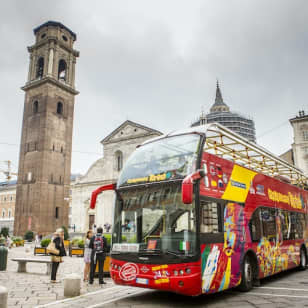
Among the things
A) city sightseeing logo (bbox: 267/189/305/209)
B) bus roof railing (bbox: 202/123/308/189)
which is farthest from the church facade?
bus roof railing (bbox: 202/123/308/189)

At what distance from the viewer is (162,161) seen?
19.4 feet

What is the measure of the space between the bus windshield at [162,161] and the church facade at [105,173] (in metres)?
27.5

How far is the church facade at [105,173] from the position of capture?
34.6m

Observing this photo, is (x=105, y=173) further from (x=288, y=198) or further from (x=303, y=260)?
(x=288, y=198)

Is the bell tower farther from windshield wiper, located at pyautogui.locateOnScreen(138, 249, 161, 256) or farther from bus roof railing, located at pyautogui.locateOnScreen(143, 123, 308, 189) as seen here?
windshield wiper, located at pyautogui.locateOnScreen(138, 249, 161, 256)

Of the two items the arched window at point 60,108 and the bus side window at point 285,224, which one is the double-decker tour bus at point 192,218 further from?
the arched window at point 60,108

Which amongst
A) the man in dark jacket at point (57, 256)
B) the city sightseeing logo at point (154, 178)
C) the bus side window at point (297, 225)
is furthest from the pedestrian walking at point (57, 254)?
the bus side window at point (297, 225)

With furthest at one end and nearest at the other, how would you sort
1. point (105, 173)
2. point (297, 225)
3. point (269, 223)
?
point (105, 173) < point (297, 225) < point (269, 223)

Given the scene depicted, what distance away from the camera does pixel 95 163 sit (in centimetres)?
3750

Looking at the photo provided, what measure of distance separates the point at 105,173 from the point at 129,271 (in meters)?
31.1

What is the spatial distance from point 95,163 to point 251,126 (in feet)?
91.3

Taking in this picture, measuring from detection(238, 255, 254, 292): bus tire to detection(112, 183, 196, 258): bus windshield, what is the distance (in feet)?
6.78

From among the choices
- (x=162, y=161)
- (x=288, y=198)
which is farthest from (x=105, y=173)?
(x=162, y=161)

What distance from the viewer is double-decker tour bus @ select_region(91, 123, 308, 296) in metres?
5.08
